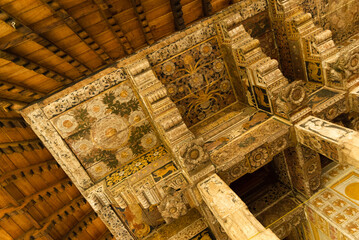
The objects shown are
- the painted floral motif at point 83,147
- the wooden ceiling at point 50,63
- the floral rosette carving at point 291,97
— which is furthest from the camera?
the painted floral motif at point 83,147

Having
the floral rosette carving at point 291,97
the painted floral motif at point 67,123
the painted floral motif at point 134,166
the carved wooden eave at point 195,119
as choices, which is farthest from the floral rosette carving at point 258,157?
the painted floral motif at point 67,123

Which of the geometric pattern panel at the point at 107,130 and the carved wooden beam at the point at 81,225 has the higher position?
the geometric pattern panel at the point at 107,130

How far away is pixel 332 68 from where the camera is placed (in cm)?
332

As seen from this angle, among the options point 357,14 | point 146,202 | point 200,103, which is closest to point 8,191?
point 146,202

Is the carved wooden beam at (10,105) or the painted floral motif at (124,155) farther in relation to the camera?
the painted floral motif at (124,155)

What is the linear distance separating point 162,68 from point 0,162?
282cm

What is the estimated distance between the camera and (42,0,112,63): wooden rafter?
6.70ft

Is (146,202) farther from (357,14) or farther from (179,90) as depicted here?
(357,14)

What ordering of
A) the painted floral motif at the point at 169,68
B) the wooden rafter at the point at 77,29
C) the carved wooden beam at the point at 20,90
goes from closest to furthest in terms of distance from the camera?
1. the wooden rafter at the point at 77,29
2. the carved wooden beam at the point at 20,90
3. the painted floral motif at the point at 169,68

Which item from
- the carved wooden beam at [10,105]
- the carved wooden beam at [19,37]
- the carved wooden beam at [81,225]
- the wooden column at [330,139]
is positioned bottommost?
the carved wooden beam at [81,225]

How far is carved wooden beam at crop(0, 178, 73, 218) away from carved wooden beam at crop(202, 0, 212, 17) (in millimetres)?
3835

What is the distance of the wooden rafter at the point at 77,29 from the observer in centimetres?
204

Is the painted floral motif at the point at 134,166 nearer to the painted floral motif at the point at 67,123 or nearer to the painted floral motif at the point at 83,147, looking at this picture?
the painted floral motif at the point at 83,147

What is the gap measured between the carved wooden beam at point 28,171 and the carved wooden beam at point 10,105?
949 mm
